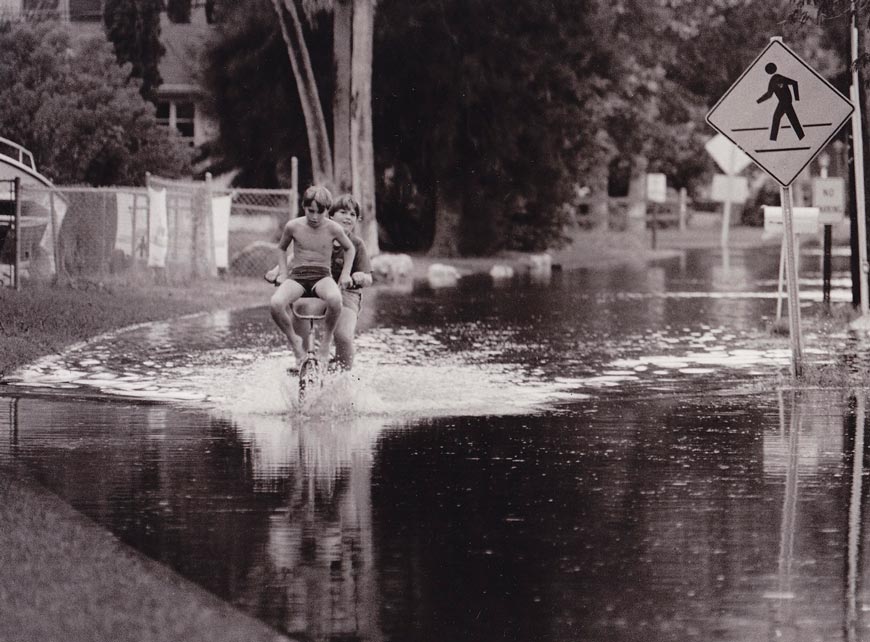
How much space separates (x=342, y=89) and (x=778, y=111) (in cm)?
2446

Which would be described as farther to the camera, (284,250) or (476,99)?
(476,99)

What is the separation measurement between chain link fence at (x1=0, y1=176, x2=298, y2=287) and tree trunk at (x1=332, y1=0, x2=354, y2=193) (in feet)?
22.3

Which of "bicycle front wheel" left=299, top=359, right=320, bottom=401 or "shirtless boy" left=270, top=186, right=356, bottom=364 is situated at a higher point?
"shirtless boy" left=270, top=186, right=356, bottom=364

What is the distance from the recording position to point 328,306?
1358cm

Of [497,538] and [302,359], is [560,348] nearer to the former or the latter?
[302,359]

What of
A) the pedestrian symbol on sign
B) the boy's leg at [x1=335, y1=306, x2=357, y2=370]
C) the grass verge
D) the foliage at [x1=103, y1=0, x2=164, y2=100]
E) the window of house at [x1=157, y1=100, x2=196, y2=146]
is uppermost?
the foliage at [x1=103, y1=0, x2=164, y2=100]

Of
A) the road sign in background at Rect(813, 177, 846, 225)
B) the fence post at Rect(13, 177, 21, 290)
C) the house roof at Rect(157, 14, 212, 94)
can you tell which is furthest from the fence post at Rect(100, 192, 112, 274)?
the house roof at Rect(157, 14, 212, 94)

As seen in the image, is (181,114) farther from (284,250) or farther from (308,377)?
(308,377)

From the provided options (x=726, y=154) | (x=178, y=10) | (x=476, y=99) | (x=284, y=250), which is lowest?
(x=284, y=250)

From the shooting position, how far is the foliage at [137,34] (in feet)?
165

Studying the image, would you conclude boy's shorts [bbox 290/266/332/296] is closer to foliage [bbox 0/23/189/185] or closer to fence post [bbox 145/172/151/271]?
fence post [bbox 145/172/151/271]

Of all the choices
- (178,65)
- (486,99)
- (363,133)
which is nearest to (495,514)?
(363,133)

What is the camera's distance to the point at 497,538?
8.36m

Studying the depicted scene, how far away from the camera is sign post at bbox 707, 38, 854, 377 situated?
15.2 m
